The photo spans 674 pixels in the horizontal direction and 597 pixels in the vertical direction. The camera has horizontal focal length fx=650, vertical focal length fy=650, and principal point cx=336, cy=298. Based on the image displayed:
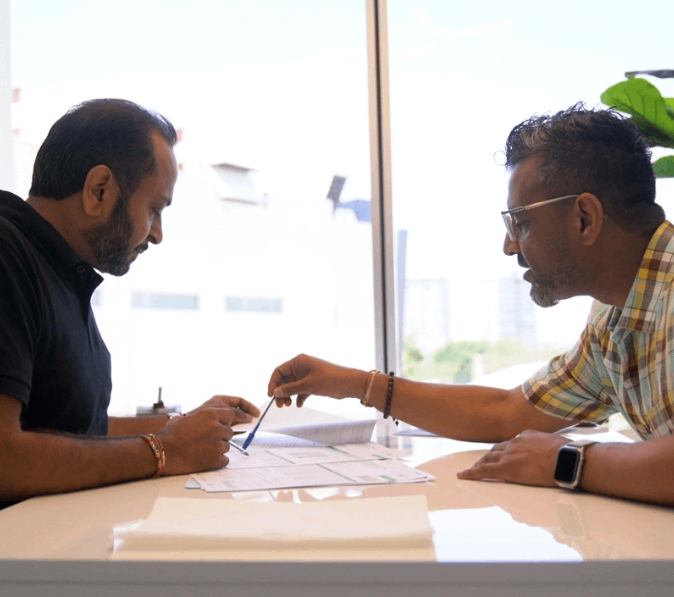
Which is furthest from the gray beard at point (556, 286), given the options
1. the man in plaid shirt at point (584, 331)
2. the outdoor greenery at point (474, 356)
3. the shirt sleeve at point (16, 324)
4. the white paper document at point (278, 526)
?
the outdoor greenery at point (474, 356)

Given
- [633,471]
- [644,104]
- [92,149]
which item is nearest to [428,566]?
[633,471]

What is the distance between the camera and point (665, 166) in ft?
5.85

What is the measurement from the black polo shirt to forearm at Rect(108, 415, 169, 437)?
15 centimetres

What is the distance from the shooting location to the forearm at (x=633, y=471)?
31.8 inches

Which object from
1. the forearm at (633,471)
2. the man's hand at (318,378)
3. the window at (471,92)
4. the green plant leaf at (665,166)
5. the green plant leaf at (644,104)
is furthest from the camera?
the window at (471,92)

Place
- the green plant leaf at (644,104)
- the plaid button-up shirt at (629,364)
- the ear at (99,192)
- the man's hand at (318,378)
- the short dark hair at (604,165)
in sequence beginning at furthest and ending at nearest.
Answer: the green plant leaf at (644,104) < the man's hand at (318,378) < the ear at (99,192) < the short dark hair at (604,165) < the plaid button-up shirt at (629,364)

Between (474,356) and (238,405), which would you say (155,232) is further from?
(474,356)

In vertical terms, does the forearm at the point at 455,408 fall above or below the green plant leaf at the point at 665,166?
below

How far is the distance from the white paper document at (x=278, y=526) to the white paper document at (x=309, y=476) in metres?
0.20

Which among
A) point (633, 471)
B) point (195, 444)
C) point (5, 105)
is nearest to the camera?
point (633, 471)

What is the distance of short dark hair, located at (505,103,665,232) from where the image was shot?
1263 mm

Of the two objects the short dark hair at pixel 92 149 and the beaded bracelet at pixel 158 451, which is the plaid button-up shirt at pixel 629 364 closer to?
the beaded bracelet at pixel 158 451

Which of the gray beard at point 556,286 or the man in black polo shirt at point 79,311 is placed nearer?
the man in black polo shirt at point 79,311

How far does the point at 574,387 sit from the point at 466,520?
76 cm
